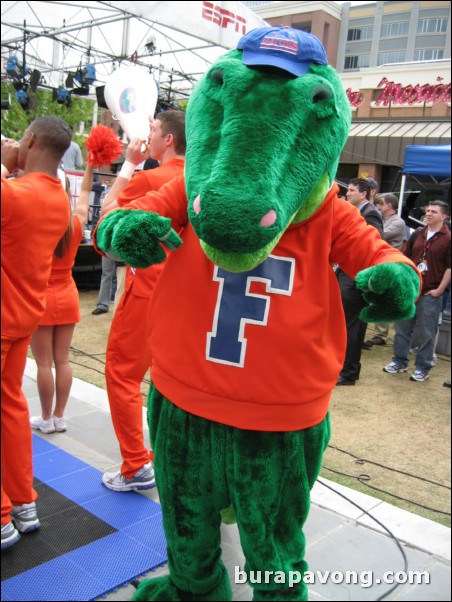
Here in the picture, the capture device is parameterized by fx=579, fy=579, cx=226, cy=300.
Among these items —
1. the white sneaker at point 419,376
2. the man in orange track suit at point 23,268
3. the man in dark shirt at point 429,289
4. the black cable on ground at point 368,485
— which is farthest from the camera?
the man in dark shirt at point 429,289

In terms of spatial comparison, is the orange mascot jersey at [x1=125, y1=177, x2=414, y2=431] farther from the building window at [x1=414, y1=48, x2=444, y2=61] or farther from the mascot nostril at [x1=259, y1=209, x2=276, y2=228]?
the building window at [x1=414, y1=48, x2=444, y2=61]

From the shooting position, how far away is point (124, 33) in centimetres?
1249

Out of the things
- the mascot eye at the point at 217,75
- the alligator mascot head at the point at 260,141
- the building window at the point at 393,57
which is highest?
the building window at the point at 393,57

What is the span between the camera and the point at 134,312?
10.2 ft

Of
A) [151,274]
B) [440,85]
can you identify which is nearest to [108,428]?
[151,274]

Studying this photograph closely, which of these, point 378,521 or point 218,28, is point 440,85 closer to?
point 218,28

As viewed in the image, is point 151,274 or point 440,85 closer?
point 151,274

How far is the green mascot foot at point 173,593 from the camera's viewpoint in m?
2.12

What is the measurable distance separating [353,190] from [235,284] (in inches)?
174

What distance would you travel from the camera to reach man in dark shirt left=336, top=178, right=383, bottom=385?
230 inches

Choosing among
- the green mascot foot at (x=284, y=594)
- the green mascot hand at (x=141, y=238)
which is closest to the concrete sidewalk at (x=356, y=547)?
the green mascot foot at (x=284, y=594)

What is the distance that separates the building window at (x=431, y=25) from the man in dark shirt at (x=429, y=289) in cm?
188

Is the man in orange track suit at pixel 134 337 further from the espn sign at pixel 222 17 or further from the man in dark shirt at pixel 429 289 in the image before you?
the espn sign at pixel 222 17

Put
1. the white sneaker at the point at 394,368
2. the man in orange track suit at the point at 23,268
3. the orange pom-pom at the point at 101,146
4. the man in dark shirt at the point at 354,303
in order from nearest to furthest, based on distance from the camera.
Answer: the man in orange track suit at the point at 23,268 → the orange pom-pom at the point at 101,146 → the man in dark shirt at the point at 354,303 → the white sneaker at the point at 394,368
